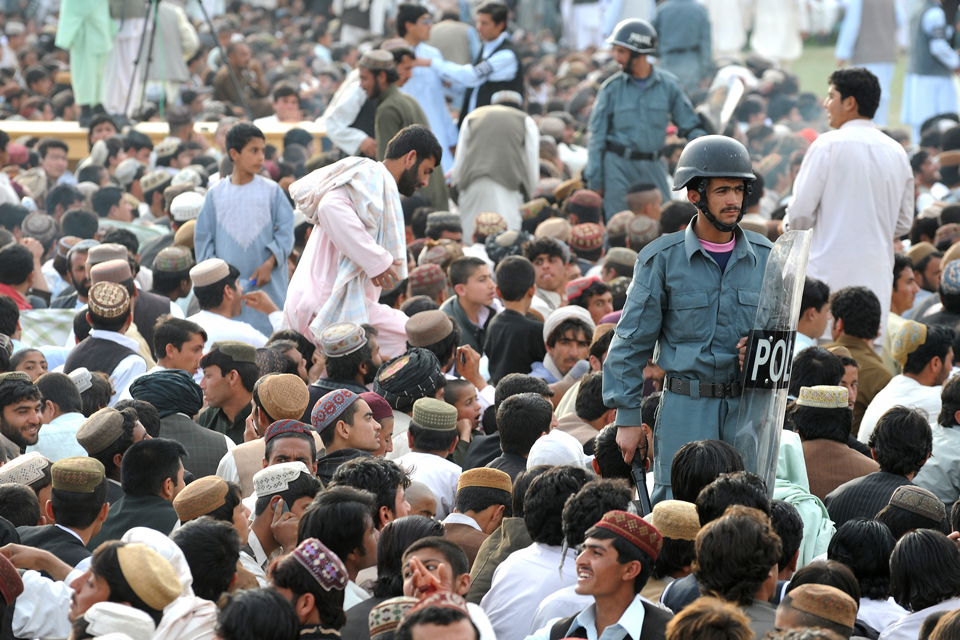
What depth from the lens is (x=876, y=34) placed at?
17.1m

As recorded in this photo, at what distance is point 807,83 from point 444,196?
41.8ft

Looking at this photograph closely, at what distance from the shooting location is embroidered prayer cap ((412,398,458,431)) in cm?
509

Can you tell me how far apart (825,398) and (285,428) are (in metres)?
2.16

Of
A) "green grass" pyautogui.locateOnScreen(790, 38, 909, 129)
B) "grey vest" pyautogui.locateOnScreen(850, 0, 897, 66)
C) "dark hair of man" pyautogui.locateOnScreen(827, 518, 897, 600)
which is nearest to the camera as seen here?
"dark hair of man" pyautogui.locateOnScreen(827, 518, 897, 600)

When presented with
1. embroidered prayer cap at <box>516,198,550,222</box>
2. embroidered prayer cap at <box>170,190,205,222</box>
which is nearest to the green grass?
embroidered prayer cap at <box>516,198,550,222</box>

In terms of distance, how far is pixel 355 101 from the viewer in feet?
32.4

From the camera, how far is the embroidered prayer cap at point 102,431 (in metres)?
4.73

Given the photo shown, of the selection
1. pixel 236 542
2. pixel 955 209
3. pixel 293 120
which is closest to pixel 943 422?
pixel 236 542

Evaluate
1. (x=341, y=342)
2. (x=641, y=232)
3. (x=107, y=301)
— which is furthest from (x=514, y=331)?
(x=641, y=232)

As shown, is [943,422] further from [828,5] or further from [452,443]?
[828,5]

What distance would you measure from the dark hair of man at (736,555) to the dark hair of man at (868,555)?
2.13 feet

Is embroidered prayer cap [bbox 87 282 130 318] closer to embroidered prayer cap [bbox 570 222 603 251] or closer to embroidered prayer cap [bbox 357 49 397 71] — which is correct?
embroidered prayer cap [bbox 570 222 603 251]

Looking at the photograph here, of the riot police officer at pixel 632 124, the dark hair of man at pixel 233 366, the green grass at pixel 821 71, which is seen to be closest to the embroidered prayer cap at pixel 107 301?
the dark hair of man at pixel 233 366

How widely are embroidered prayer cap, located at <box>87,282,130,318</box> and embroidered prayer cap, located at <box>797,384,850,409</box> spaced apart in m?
3.36
